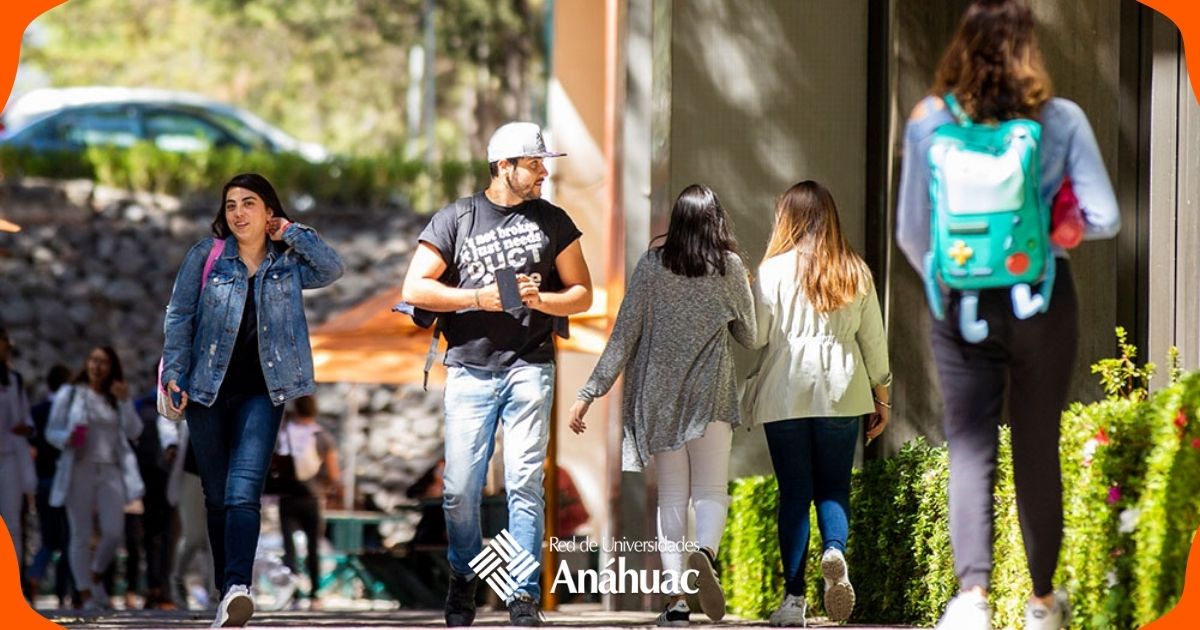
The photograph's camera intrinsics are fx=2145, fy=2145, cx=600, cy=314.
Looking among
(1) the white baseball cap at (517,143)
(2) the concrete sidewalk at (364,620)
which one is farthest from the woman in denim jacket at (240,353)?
(1) the white baseball cap at (517,143)

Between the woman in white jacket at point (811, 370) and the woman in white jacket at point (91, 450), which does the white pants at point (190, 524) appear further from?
the woman in white jacket at point (811, 370)

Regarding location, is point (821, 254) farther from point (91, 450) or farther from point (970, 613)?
point (91, 450)

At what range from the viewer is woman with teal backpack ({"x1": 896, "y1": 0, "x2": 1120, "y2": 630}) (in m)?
7.30

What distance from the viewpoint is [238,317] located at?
9.09 metres

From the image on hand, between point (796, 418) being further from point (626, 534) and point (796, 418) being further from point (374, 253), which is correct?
point (374, 253)

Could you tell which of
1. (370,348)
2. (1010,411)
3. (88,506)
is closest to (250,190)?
(1010,411)

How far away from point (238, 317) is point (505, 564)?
5.30 feet

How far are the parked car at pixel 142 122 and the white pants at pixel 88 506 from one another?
15924 millimetres

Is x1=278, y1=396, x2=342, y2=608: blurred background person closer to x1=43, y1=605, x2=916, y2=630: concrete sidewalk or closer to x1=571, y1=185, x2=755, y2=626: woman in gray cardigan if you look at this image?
x1=43, y1=605, x2=916, y2=630: concrete sidewalk

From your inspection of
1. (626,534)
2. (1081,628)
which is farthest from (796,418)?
(626,534)

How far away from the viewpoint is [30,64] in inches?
1726

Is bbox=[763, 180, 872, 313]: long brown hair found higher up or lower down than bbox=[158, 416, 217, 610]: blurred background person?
higher up

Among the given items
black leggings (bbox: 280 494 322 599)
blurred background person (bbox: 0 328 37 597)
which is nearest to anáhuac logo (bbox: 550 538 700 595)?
black leggings (bbox: 280 494 322 599)

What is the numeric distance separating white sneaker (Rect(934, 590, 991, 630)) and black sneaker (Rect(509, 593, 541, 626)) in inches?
96.2
